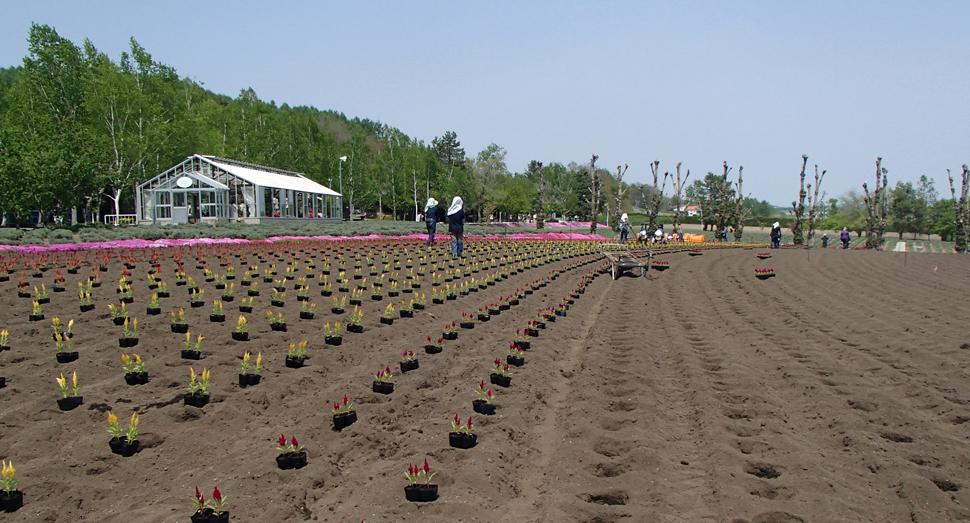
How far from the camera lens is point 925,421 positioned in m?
5.45

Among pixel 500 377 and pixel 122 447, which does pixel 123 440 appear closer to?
pixel 122 447

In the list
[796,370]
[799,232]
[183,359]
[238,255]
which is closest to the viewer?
[183,359]

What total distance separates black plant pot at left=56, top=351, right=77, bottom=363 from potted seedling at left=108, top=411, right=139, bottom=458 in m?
2.02

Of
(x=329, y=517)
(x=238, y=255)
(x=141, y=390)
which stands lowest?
(x=329, y=517)

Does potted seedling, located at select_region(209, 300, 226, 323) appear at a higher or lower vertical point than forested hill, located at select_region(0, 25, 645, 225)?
lower

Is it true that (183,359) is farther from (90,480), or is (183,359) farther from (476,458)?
(476,458)

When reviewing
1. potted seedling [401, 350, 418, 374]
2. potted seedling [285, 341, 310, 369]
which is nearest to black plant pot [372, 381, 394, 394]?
potted seedling [401, 350, 418, 374]

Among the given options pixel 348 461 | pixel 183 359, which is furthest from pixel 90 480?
pixel 183 359

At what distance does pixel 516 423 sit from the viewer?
539cm

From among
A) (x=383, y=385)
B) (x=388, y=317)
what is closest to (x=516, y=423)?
(x=383, y=385)

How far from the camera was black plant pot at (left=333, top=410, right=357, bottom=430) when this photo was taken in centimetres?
500

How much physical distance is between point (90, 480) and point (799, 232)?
1812 inches

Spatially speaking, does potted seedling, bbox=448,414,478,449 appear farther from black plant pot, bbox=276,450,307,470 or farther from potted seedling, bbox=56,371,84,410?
potted seedling, bbox=56,371,84,410

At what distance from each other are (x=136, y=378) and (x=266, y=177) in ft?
124
